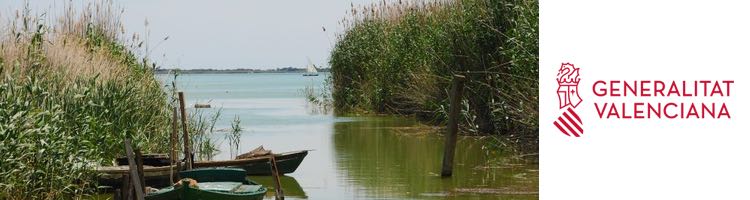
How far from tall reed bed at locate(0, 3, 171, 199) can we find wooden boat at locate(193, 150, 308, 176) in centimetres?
117

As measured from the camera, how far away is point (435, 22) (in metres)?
29.2

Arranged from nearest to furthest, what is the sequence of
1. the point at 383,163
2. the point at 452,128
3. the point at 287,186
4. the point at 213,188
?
the point at 213,188, the point at 287,186, the point at 452,128, the point at 383,163

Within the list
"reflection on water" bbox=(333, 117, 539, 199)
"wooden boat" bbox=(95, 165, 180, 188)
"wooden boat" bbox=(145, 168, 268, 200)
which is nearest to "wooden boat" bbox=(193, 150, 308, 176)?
"reflection on water" bbox=(333, 117, 539, 199)

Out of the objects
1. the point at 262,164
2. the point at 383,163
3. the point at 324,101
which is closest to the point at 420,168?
the point at 383,163

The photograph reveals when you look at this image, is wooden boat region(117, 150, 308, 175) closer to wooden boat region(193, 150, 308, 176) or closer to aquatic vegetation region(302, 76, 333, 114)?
wooden boat region(193, 150, 308, 176)

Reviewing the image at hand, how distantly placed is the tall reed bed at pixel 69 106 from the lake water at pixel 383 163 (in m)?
1.78

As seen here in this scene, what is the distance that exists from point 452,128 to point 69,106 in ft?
18.7

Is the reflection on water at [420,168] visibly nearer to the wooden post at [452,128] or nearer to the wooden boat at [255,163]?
the wooden post at [452,128]

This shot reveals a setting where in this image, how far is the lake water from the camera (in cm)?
1762

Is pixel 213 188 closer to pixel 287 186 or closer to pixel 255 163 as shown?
pixel 287 186

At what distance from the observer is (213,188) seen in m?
15.4
